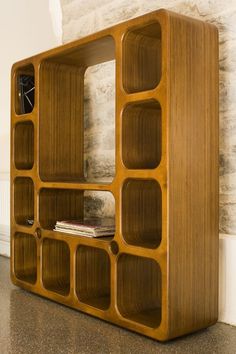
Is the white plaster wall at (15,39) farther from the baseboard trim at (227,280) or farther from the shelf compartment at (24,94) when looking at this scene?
the baseboard trim at (227,280)

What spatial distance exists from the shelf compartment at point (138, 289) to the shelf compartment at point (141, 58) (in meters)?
0.60

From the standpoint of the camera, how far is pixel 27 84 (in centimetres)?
225

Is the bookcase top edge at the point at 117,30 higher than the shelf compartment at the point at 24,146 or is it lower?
higher

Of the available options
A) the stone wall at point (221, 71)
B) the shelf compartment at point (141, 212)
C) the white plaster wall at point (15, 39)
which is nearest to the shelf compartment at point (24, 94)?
the stone wall at point (221, 71)

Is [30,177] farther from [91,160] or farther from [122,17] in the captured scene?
[122,17]

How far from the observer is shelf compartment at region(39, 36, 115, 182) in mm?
2092

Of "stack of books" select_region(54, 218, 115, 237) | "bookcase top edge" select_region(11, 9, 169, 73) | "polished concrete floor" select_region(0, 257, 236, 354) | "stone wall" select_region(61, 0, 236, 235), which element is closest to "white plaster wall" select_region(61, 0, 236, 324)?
"stone wall" select_region(61, 0, 236, 235)

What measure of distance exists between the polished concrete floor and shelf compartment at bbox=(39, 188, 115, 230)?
0.41 metres

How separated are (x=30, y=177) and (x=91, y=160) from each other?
0.32m

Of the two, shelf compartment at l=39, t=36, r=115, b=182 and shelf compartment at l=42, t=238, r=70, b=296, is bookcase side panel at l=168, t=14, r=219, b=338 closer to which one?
shelf compartment at l=39, t=36, r=115, b=182

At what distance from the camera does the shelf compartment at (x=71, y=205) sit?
6.87 ft

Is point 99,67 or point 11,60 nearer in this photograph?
point 99,67

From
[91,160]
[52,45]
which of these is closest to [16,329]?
[91,160]

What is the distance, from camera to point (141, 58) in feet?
5.60
